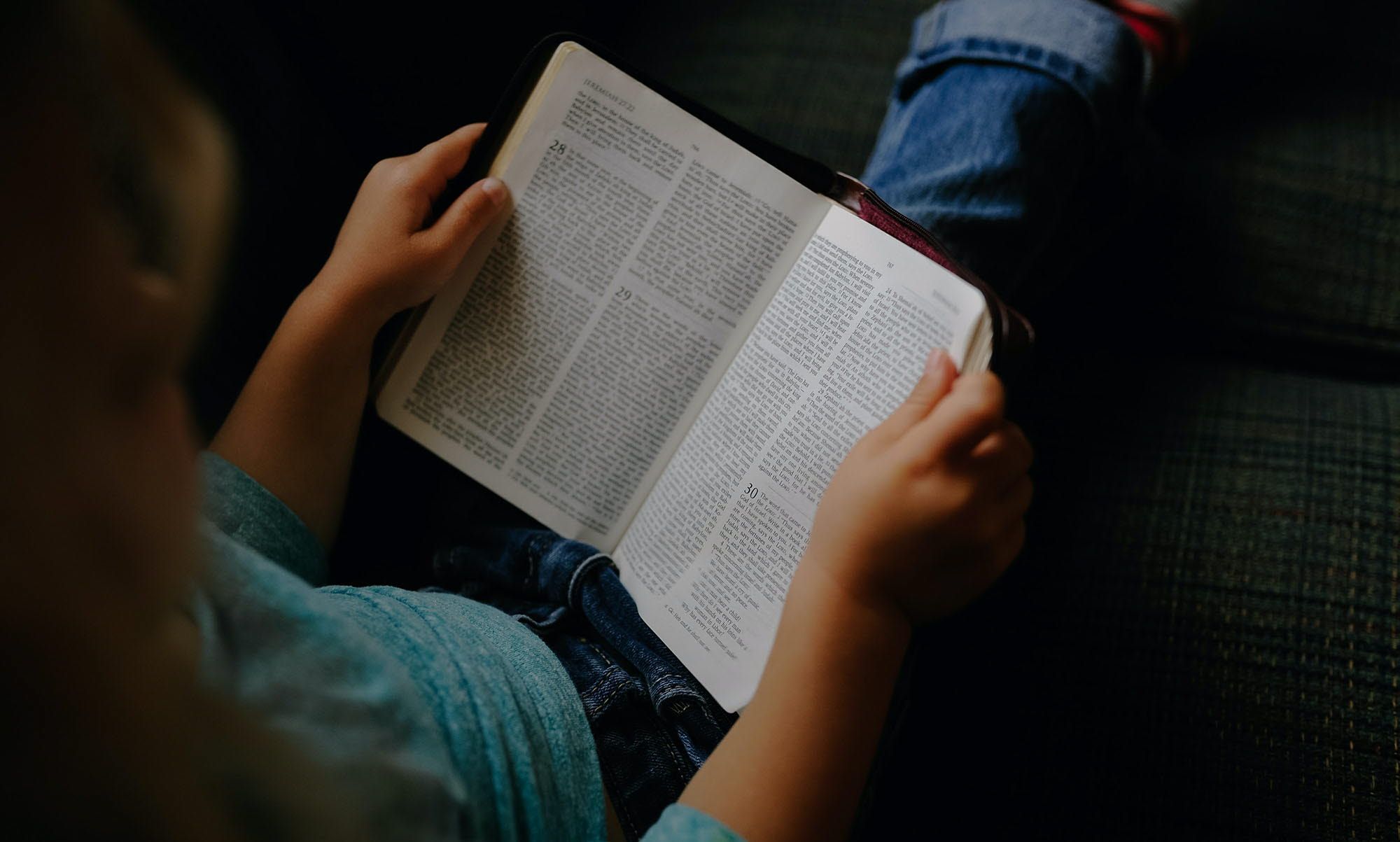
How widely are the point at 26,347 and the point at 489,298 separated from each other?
1.13 feet

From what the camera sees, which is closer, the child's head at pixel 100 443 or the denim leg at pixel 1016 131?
the child's head at pixel 100 443

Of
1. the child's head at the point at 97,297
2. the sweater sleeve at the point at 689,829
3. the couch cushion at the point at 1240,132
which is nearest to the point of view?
the child's head at the point at 97,297

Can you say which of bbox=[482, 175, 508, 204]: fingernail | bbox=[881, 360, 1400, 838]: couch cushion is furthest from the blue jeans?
bbox=[482, 175, 508, 204]: fingernail

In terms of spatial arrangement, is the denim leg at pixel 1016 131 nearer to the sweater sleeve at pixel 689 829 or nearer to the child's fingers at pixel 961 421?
A: the child's fingers at pixel 961 421

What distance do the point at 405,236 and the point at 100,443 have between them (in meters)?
0.32

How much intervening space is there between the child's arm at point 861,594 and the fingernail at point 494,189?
286mm

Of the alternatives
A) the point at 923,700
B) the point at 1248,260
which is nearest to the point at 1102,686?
the point at 923,700

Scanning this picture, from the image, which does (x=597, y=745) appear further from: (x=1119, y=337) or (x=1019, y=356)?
(x=1119, y=337)

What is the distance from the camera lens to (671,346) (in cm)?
56

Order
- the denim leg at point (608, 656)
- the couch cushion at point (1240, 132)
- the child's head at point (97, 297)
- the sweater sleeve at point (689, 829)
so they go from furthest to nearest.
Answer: the couch cushion at point (1240, 132) → the denim leg at point (608, 656) → the sweater sleeve at point (689, 829) → the child's head at point (97, 297)

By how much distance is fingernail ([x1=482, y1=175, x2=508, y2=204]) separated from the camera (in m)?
0.56

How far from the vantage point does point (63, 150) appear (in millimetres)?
259

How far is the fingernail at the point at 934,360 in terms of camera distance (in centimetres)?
45

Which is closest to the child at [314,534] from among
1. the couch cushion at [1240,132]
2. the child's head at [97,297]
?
the child's head at [97,297]
